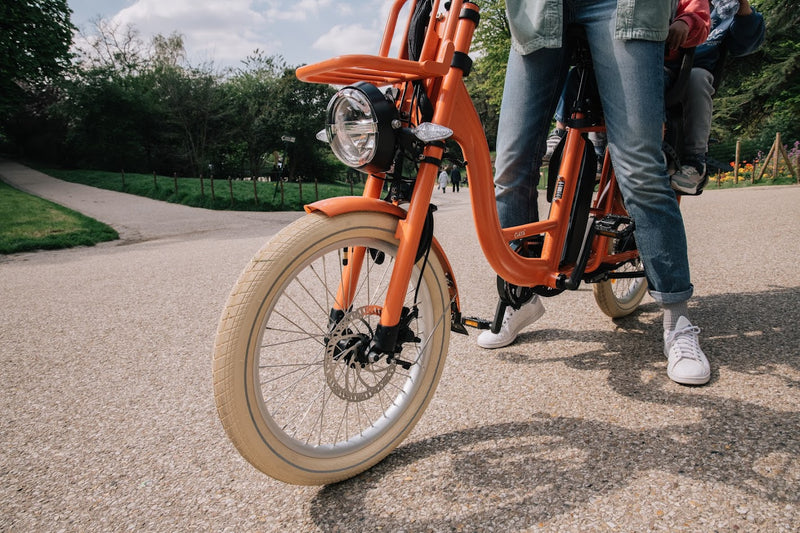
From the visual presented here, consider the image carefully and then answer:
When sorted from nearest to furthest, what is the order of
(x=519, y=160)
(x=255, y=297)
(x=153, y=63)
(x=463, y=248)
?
(x=255, y=297)
(x=519, y=160)
(x=463, y=248)
(x=153, y=63)

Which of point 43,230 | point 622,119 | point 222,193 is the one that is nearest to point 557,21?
point 622,119

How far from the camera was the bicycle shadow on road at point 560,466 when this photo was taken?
137 cm

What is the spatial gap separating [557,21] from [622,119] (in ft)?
1.44

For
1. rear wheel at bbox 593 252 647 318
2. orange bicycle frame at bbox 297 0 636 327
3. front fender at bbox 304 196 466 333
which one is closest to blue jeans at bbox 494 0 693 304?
orange bicycle frame at bbox 297 0 636 327

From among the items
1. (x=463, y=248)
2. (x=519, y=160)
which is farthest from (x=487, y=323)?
(x=463, y=248)

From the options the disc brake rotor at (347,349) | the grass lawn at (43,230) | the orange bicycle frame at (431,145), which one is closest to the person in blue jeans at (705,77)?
the orange bicycle frame at (431,145)

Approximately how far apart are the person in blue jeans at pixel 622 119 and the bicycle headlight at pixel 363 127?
2.84 ft

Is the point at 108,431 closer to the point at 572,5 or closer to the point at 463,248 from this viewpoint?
the point at 572,5

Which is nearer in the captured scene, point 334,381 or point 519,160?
point 334,381

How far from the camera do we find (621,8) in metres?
1.79

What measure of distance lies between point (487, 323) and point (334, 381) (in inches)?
27.9

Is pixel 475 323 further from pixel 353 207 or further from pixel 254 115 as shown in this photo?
pixel 254 115

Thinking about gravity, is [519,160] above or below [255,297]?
above

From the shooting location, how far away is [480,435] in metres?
1.75
